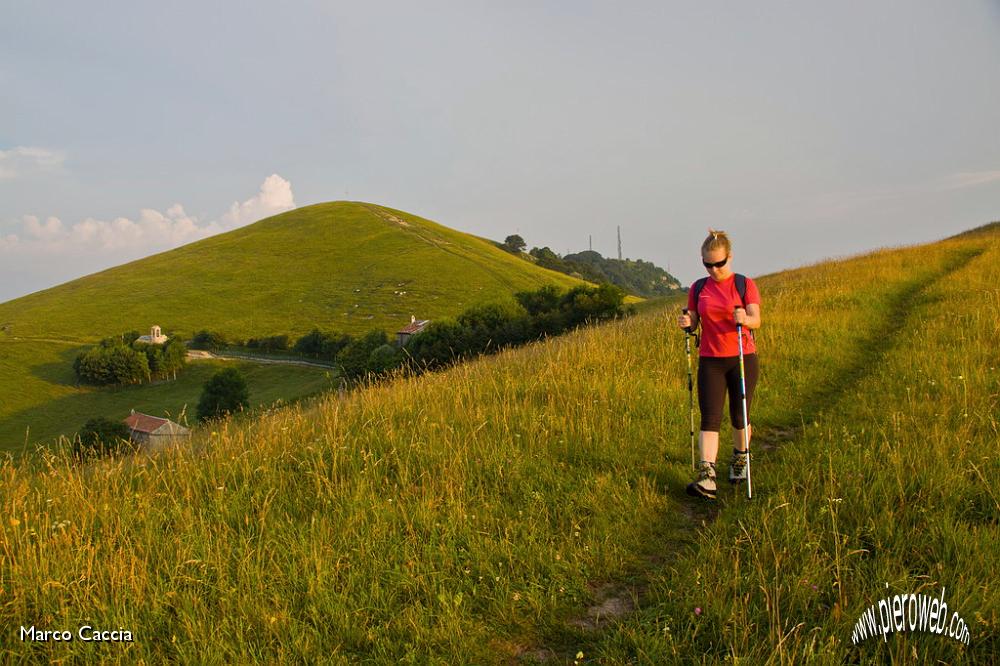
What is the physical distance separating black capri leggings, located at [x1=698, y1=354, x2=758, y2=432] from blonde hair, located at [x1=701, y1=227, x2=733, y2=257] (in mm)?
1117

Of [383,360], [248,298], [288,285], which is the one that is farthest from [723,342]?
[288,285]

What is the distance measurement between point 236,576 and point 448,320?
71.0m

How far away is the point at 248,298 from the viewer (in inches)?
4712

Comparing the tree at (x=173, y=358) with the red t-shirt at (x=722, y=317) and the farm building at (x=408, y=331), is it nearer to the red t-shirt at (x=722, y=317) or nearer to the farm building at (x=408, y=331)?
the farm building at (x=408, y=331)

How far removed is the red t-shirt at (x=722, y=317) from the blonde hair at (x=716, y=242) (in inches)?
12.6

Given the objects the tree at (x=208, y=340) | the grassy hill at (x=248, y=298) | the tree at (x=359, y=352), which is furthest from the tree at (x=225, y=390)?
the tree at (x=208, y=340)

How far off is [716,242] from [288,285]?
131 m

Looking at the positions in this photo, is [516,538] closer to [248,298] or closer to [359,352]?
[359,352]

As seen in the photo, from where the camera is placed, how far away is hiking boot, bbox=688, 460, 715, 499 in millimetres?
4945

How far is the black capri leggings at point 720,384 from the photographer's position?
5.36 metres

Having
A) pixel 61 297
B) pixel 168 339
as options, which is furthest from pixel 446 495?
pixel 61 297

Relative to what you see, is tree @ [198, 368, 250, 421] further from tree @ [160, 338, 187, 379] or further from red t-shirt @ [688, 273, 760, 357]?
red t-shirt @ [688, 273, 760, 357]

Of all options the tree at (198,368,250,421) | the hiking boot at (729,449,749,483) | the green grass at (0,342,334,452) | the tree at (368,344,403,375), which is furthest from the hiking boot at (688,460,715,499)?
the tree at (198,368,250,421)

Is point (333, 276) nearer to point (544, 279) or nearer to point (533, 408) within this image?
point (544, 279)
